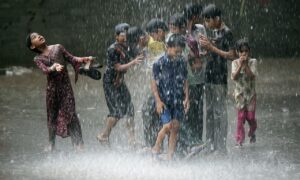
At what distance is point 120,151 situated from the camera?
8.66 metres

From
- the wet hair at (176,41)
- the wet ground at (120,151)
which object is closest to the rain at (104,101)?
the wet ground at (120,151)

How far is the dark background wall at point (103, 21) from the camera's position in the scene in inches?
626

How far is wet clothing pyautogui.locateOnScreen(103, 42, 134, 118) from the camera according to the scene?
8.91 metres

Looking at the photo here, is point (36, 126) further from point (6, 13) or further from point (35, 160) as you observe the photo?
point (6, 13)

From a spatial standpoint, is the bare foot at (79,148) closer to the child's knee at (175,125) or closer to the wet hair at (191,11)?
the child's knee at (175,125)

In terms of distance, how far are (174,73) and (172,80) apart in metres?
0.07

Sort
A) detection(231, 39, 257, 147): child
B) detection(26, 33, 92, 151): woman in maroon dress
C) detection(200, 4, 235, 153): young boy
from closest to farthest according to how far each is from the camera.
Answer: detection(200, 4, 235, 153): young boy < detection(26, 33, 92, 151): woman in maroon dress < detection(231, 39, 257, 147): child

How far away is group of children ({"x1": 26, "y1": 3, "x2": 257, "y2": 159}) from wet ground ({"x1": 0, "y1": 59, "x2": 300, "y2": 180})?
9.2 inches

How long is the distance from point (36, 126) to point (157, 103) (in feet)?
8.86

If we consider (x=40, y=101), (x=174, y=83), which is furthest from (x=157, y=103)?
(x=40, y=101)

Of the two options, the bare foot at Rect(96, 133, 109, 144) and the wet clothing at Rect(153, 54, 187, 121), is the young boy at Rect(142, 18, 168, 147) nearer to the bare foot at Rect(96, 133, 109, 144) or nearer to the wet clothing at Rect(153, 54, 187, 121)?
the wet clothing at Rect(153, 54, 187, 121)

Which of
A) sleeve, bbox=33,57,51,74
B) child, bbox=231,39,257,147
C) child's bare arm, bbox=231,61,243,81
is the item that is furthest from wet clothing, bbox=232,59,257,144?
sleeve, bbox=33,57,51,74

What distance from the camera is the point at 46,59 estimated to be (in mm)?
8523

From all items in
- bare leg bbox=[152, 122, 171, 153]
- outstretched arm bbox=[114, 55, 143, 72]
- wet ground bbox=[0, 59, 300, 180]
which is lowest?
wet ground bbox=[0, 59, 300, 180]
